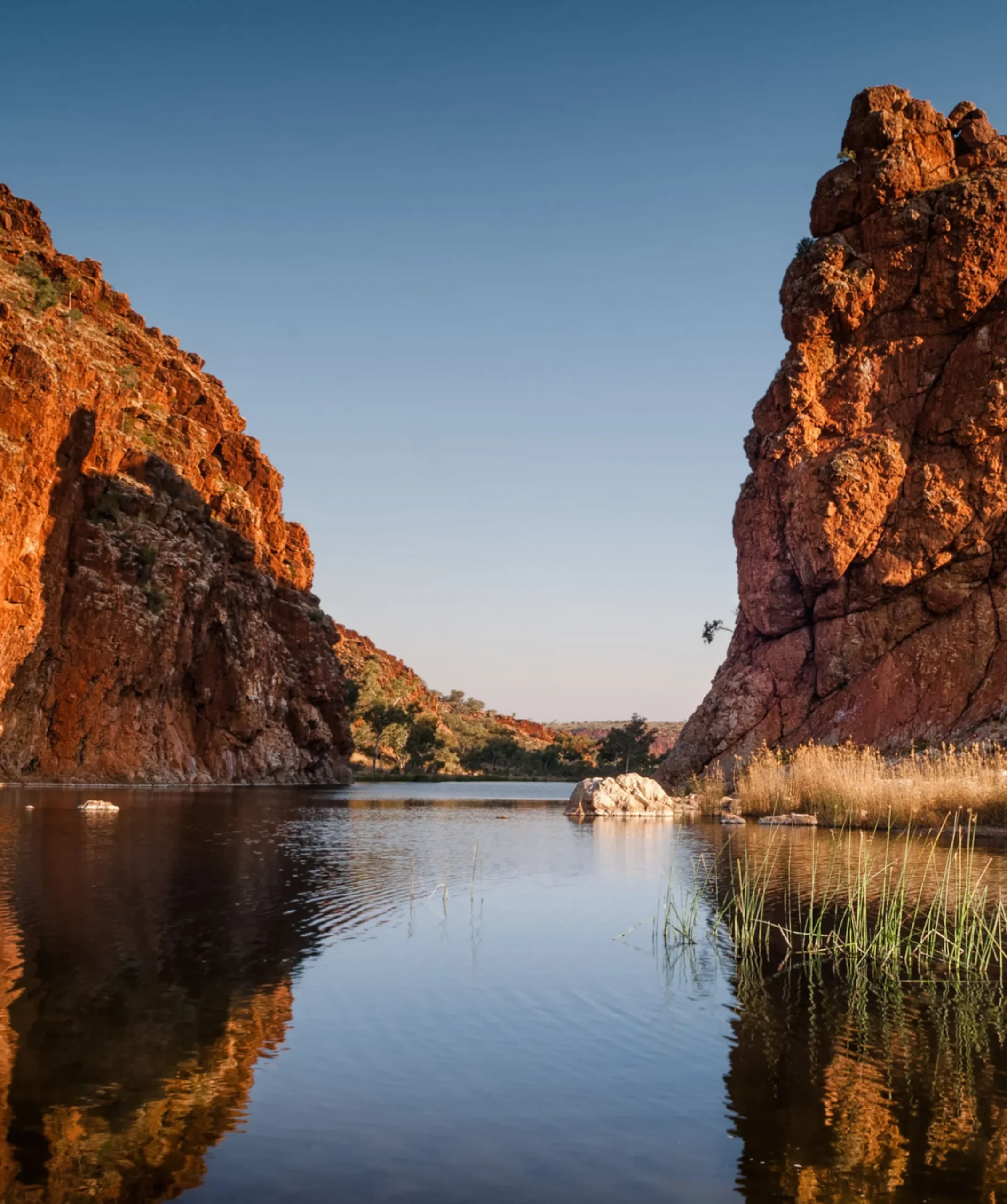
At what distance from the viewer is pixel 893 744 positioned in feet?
126

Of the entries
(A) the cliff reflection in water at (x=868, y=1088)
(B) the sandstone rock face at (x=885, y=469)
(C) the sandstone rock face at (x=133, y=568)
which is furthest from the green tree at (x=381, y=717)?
(A) the cliff reflection in water at (x=868, y=1088)

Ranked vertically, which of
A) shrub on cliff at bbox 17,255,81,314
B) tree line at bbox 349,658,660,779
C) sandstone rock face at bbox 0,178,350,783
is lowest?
tree line at bbox 349,658,660,779

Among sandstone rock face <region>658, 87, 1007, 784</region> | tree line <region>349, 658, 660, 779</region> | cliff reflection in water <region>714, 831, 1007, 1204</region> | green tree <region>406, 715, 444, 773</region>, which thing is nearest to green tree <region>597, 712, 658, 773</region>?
tree line <region>349, 658, 660, 779</region>

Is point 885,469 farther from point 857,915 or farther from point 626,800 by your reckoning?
point 857,915

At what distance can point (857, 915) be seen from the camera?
35.3 ft

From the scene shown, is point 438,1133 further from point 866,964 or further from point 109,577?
point 109,577

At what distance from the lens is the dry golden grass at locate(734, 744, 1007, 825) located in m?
23.8

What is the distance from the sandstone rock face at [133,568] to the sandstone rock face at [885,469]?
102 ft

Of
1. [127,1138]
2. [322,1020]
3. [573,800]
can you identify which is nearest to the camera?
[127,1138]

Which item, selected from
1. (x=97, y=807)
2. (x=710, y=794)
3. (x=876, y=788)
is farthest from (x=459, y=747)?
(x=876, y=788)

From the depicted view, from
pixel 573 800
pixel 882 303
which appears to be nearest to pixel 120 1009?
pixel 573 800

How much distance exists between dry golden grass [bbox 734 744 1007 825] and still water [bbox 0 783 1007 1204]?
1311 cm

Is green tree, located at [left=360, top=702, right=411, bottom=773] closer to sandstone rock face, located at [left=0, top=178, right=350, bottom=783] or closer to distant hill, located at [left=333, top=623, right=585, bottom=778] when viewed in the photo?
distant hill, located at [left=333, top=623, right=585, bottom=778]

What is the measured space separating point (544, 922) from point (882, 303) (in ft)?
126
